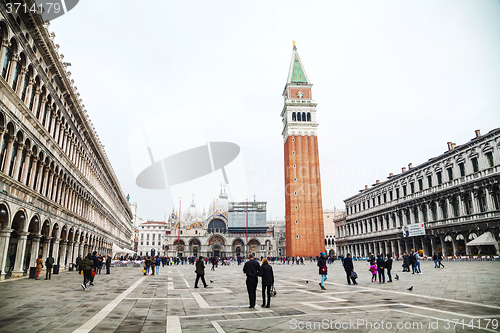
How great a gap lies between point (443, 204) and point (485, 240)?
9.35m

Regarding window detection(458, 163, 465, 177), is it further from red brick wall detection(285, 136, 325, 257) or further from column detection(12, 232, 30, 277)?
column detection(12, 232, 30, 277)

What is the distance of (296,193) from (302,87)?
25.6 meters

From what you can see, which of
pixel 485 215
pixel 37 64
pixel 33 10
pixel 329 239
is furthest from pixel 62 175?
pixel 329 239

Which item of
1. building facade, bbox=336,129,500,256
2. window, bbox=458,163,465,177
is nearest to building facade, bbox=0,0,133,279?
building facade, bbox=336,129,500,256

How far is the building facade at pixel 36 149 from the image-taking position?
1459 centimetres

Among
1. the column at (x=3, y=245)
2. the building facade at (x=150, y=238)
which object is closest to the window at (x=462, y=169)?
the column at (x=3, y=245)

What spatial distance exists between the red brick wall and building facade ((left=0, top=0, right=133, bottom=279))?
1787 inches

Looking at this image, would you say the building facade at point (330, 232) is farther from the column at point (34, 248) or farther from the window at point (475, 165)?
the column at point (34, 248)

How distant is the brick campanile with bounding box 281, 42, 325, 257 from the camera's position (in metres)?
67.8

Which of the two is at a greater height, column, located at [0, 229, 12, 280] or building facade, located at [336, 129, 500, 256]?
building facade, located at [336, 129, 500, 256]

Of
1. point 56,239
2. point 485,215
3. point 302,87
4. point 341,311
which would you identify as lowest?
point 341,311

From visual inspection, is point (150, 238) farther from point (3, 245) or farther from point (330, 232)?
point (3, 245)

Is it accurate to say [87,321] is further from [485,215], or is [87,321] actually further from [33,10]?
[485,215]

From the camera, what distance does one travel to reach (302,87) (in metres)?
77.9
